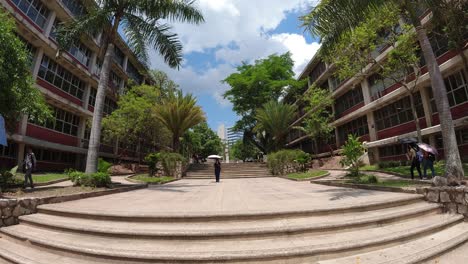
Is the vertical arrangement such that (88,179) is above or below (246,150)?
below

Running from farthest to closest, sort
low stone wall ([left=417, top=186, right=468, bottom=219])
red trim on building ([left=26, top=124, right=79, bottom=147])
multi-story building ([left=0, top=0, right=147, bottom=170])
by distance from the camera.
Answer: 1. red trim on building ([left=26, top=124, right=79, bottom=147])
2. multi-story building ([left=0, top=0, right=147, bottom=170])
3. low stone wall ([left=417, top=186, right=468, bottom=219])

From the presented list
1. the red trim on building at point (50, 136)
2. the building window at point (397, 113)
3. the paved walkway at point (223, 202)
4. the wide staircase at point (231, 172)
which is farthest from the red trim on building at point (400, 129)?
the red trim on building at point (50, 136)

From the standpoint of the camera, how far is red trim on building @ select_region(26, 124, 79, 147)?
1845 centimetres

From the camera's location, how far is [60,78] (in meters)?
21.8

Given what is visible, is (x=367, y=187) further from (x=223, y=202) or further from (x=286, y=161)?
(x=286, y=161)

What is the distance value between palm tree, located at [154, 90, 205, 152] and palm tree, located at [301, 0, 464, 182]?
13.5 metres

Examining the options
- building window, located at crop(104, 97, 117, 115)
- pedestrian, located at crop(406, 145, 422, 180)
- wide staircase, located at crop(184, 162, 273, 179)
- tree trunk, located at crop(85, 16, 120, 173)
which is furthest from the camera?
building window, located at crop(104, 97, 117, 115)

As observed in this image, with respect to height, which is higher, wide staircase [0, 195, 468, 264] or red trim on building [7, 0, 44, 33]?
red trim on building [7, 0, 44, 33]

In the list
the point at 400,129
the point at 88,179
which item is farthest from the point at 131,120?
the point at 400,129

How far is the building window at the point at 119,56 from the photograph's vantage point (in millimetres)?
31553

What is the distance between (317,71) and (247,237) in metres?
36.8

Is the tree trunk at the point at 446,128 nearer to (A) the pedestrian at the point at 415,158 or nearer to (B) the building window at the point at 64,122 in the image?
(A) the pedestrian at the point at 415,158

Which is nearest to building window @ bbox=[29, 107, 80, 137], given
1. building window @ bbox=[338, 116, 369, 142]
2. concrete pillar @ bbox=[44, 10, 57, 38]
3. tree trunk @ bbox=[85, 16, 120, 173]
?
concrete pillar @ bbox=[44, 10, 57, 38]

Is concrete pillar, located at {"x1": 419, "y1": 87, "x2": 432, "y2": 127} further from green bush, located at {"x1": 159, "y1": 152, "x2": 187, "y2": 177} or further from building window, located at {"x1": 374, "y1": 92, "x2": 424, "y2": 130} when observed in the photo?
green bush, located at {"x1": 159, "y1": 152, "x2": 187, "y2": 177}
